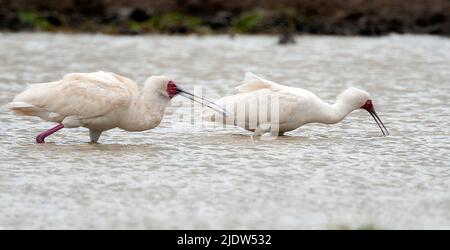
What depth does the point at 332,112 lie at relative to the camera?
11.4m

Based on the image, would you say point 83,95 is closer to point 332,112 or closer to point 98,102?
point 98,102

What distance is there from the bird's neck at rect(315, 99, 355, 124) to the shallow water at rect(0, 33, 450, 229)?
0.24 m

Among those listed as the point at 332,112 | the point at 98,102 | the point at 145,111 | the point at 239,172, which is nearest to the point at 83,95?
the point at 98,102

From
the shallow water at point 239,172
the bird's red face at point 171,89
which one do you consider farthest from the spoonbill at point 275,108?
the bird's red face at point 171,89

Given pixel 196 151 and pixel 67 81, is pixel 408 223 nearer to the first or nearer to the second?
pixel 196 151

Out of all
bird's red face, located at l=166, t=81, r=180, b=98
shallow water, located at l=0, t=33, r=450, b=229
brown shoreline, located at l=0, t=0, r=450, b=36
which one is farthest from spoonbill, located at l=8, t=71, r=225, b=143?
brown shoreline, located at l=0, t=0, r=450, b=36

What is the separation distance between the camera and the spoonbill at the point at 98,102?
1033cm

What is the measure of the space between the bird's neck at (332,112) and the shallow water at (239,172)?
24cm

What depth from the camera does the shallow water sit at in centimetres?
767

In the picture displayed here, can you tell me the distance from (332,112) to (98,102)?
273cm

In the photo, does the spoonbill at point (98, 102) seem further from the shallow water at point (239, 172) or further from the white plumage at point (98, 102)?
the shallow water at point (239, 172)

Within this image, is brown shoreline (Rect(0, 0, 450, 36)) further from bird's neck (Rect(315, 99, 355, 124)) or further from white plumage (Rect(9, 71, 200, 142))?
white plumage (Rect(9, 71, 200, 142))

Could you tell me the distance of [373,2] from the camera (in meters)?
34.5
